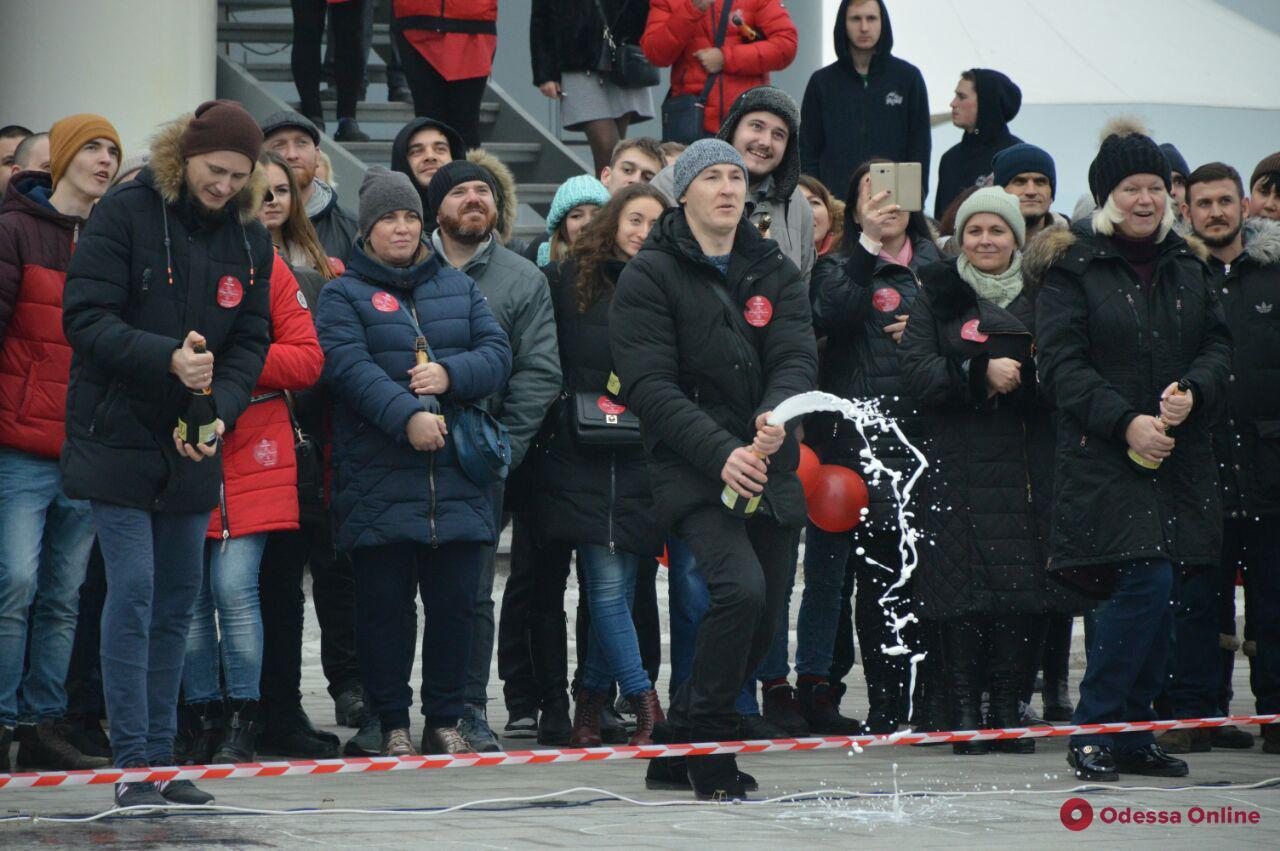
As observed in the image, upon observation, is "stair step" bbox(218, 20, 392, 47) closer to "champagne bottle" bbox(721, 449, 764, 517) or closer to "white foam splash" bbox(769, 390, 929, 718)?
"white foam splash" bbox(769, 390, 929, 718)

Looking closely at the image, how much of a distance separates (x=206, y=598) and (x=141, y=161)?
6.18 feet

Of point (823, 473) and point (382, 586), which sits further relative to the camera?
point (823, 473)

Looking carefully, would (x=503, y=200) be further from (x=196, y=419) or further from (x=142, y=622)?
(x=142, y=622)

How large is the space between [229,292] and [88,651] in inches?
77.0

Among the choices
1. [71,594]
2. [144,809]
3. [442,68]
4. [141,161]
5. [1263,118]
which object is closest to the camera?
[144,809]

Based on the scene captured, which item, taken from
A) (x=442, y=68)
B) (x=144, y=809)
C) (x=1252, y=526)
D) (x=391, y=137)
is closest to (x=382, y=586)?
(x=144, y=809)

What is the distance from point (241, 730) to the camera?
23.6 ft

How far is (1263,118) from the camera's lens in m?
18.8

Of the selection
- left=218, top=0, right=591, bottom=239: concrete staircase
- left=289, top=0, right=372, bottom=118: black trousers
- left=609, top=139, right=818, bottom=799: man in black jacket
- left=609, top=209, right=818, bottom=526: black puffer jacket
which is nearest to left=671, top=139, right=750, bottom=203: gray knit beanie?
left=609, top=139, right=818, bottom=799: man in black jacket

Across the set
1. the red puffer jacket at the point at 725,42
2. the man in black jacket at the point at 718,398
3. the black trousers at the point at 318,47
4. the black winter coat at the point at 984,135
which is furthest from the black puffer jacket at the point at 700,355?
the black trousers at the point at 318,47

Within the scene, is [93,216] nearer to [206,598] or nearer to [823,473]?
[206,598]

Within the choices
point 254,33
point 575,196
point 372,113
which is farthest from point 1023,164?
point 254,33

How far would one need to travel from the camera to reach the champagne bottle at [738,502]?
247 inches

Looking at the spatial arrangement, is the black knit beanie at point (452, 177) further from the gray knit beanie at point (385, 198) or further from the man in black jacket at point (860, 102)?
the man in black jacket at point (860, 102)
